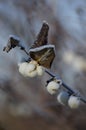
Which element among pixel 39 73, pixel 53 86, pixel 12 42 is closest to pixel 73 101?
pixel 53 86

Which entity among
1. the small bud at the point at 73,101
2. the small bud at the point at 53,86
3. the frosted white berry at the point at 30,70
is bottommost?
the frosted white berry at the point at 30,70

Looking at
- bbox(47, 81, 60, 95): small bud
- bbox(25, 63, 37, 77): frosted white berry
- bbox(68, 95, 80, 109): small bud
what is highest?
bbox(68, 95, 80, 109): small bud

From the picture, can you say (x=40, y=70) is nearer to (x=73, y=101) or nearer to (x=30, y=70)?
(x=30, y=70)

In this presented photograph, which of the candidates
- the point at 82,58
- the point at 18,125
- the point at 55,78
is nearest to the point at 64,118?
the point at 18,125

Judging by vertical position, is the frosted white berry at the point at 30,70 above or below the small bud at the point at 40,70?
below

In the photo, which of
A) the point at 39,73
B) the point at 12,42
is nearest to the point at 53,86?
the point at 39,73

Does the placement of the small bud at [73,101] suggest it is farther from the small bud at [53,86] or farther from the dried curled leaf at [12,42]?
the dried curled leaf at [12,42]

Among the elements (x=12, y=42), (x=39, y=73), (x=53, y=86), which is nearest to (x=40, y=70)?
(x=39, y=73)

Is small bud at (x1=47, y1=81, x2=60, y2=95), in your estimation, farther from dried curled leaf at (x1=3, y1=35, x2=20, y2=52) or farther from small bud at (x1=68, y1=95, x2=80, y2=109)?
dried curled leaf at (x1=3, y1=35, x2=20, y2=52)

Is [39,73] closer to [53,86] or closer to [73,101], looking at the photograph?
[53,86]

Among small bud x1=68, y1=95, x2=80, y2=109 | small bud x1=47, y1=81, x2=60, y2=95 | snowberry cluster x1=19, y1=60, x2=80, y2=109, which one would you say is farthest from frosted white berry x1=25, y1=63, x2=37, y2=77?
small bud x1=68, y1=95, x2=80, y2=109

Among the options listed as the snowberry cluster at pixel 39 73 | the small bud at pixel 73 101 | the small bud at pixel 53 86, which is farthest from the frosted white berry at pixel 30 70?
the small bud at pixel 73 101

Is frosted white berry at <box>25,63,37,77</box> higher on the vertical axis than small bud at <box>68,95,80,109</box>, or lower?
lower
